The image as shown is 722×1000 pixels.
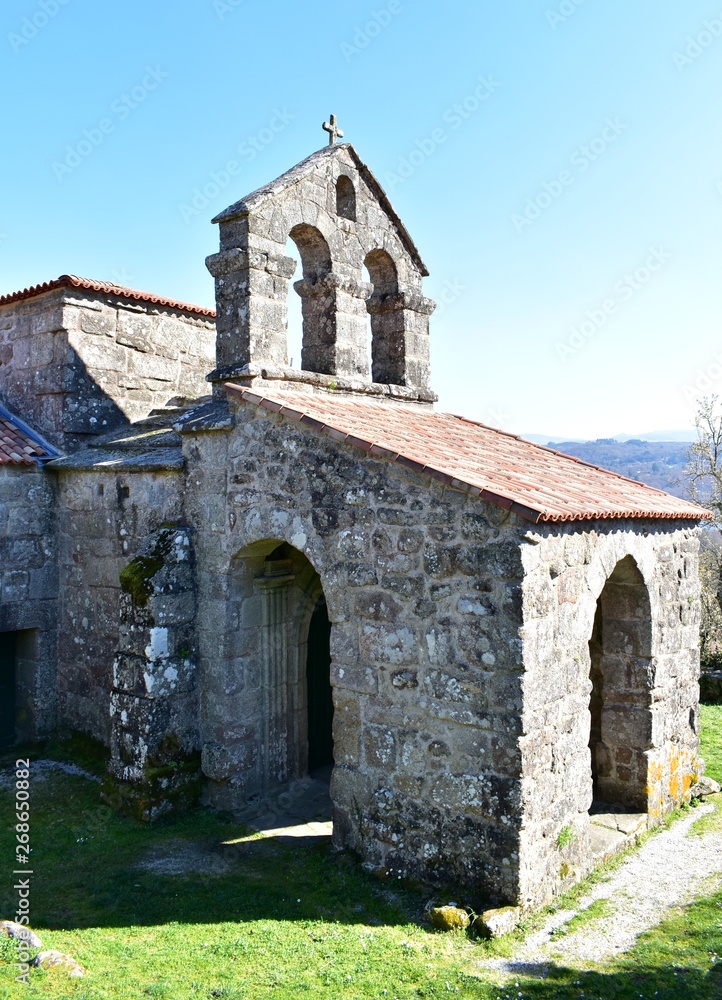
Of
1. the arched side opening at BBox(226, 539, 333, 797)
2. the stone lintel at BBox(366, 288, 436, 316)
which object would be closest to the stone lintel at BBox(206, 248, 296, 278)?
the stone lintel at BBox(366, 288, 436, 316)

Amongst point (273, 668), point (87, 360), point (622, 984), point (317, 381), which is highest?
point (87, 360)

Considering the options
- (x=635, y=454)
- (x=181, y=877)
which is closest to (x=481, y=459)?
(x=181, y=877)

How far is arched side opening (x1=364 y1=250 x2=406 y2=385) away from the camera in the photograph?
27.7 feet

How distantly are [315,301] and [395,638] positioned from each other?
12.5ft

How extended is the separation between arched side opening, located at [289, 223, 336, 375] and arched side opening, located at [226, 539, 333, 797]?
1.94m

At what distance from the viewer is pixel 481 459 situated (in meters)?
6.09

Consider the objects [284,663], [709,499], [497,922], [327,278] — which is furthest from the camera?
[709,499]

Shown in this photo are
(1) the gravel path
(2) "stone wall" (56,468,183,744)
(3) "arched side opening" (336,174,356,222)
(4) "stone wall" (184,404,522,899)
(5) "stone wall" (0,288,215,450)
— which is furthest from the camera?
(5) "stone wall" (0,288,215,450)

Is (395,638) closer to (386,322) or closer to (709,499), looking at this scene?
(386,322)

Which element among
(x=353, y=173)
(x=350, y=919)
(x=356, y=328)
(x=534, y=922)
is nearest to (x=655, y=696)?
(x=534, y=922)

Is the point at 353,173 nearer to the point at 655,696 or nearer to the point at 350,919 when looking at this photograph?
the point at 655,696

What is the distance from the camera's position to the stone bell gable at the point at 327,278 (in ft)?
22.7

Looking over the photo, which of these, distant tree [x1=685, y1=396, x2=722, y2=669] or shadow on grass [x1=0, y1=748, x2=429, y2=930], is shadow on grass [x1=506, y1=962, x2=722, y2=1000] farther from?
distant tree [x1=685, y1=396, x2=722, y2=669]

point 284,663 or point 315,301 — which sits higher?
point 315,301
